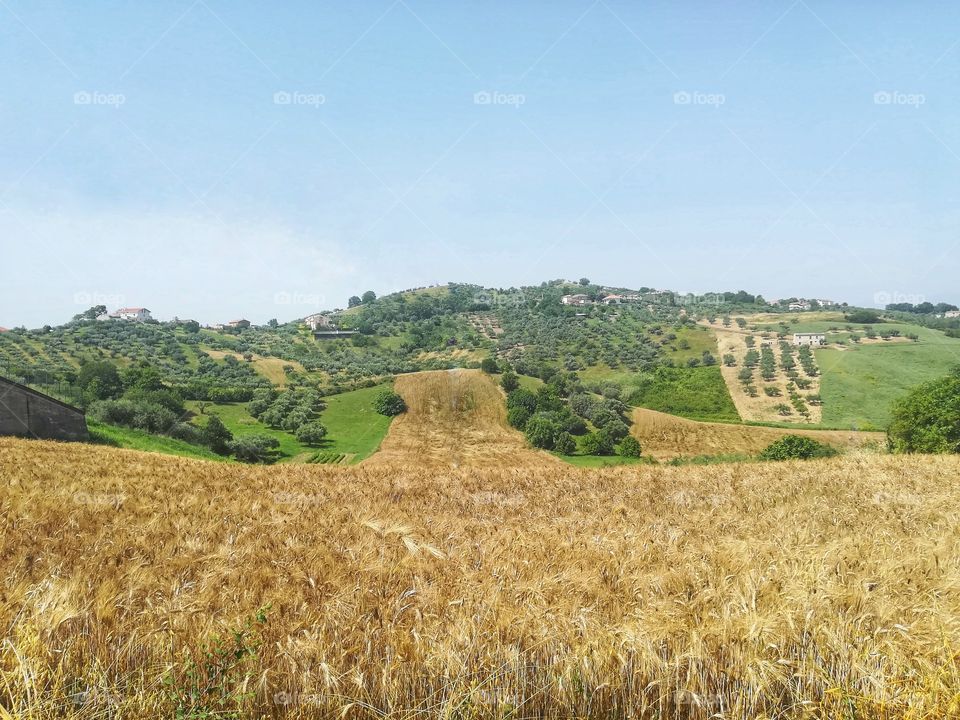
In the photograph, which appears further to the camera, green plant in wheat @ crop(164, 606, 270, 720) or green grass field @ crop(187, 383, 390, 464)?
green grass field @ crop(187, 383, 390, 464)

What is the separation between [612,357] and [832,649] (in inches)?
4774

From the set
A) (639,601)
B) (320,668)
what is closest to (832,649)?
(639,601)

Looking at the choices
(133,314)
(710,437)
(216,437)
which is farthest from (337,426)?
(133,314)

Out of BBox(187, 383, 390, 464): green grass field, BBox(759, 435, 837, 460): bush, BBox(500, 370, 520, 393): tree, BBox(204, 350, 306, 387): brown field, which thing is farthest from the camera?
BBox(204, 350, 306, 387): brown field

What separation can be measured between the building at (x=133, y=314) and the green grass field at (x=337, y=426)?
4950 inches

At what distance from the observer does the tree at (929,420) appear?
40219mm

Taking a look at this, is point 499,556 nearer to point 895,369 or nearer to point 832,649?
point 832,649

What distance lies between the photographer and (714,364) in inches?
4158

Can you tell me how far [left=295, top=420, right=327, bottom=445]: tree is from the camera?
68438 mm

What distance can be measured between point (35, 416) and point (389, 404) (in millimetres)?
49484

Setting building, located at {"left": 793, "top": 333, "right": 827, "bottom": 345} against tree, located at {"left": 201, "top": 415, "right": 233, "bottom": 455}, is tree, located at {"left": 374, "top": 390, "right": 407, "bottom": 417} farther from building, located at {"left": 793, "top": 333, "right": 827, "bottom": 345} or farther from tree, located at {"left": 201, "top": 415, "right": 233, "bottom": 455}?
building, located at {"left": 793, "top": 333, "right": 827, "bottom": 345}

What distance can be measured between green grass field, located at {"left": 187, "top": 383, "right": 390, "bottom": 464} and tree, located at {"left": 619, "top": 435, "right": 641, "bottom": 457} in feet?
110

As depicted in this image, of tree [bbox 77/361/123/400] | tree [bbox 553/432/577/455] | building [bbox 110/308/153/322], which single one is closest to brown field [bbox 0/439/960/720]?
tree [bbox 553/432/577/455]

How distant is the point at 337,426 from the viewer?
2995 inches
